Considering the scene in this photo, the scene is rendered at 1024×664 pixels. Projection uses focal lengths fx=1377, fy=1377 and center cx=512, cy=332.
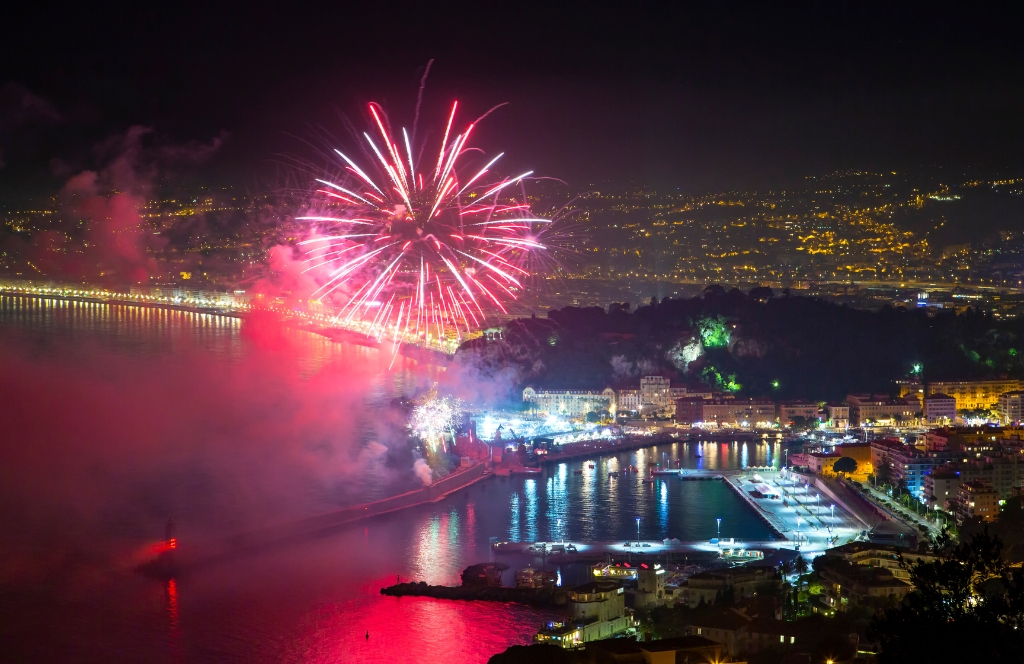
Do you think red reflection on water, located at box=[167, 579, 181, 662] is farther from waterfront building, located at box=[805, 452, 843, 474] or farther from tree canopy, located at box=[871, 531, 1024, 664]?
waterfront building, located at box=[805, 452, 843, 474]

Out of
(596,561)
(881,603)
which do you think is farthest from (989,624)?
(596,561)

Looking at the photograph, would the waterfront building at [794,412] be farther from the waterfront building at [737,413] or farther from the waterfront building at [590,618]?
the waterfront building at [590,618]

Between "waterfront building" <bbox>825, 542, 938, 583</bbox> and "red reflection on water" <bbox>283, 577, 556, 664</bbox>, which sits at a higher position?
"waterfront building" <bbox>825, 542, 938, 583</bbox>

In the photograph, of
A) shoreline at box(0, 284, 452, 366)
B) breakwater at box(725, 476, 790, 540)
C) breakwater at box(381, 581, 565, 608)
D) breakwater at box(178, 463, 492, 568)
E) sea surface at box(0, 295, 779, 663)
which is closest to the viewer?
sea surface at box(0, 295, 779, 663)

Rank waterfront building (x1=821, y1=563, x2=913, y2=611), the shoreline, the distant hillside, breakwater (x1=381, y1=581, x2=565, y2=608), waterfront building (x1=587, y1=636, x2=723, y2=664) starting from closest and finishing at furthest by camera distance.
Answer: waterfront building (x1=587, y1=636, x2=723, y2=664)
waterfront building (x1=821, y1=563, x2=913, y2=611)
breakwater (x1=381, y1=581, x2=565, y2=608)
the distant hillside
the shoreline

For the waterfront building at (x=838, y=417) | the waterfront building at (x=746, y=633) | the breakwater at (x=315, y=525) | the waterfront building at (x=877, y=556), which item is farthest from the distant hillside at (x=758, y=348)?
the waterfront building at (x=746, y=633)

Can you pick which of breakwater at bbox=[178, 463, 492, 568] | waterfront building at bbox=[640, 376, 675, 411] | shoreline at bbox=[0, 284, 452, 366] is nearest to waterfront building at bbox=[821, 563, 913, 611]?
breakwater at bbox=[178, 463, 492, 568]

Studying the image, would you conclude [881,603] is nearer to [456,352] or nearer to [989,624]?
[989,624]

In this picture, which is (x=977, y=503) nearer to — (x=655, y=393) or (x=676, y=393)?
(x=676, y=393)
